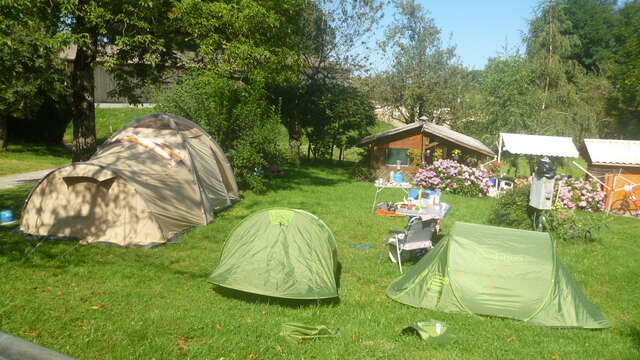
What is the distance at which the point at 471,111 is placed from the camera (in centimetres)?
2973

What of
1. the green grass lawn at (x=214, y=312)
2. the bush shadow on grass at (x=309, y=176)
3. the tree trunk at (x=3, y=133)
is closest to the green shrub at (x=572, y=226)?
the green grass lawn at (x=214, y=312)

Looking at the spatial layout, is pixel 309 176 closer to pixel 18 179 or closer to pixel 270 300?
pixel 18 179

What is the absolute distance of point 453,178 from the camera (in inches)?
784

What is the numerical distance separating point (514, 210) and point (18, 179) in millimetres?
15642

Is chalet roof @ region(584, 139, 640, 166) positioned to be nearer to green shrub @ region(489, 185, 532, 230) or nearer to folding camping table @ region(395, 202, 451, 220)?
green shrub @ region(489, 185, 532, 230)

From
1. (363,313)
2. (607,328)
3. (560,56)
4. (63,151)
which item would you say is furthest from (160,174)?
(560,56)

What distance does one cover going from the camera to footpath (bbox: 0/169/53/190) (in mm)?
15738

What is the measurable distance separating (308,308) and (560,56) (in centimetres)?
3137

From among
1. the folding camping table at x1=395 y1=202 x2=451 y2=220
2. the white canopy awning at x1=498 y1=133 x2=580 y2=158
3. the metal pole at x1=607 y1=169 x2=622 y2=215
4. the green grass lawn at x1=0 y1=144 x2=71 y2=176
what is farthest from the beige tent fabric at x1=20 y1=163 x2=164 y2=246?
the metal pole at x1=607 y1=169 x2=622 y2=215

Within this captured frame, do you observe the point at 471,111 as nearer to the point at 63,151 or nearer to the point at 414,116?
the point at 414,116

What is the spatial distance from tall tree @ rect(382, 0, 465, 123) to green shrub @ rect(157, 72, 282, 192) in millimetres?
13433

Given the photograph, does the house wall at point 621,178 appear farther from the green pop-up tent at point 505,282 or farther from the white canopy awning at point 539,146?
the green pop-up tent at point 505,282

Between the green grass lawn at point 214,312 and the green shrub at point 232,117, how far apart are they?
611cm

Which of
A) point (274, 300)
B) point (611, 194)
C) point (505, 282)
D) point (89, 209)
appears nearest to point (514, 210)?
point (505, 282)
